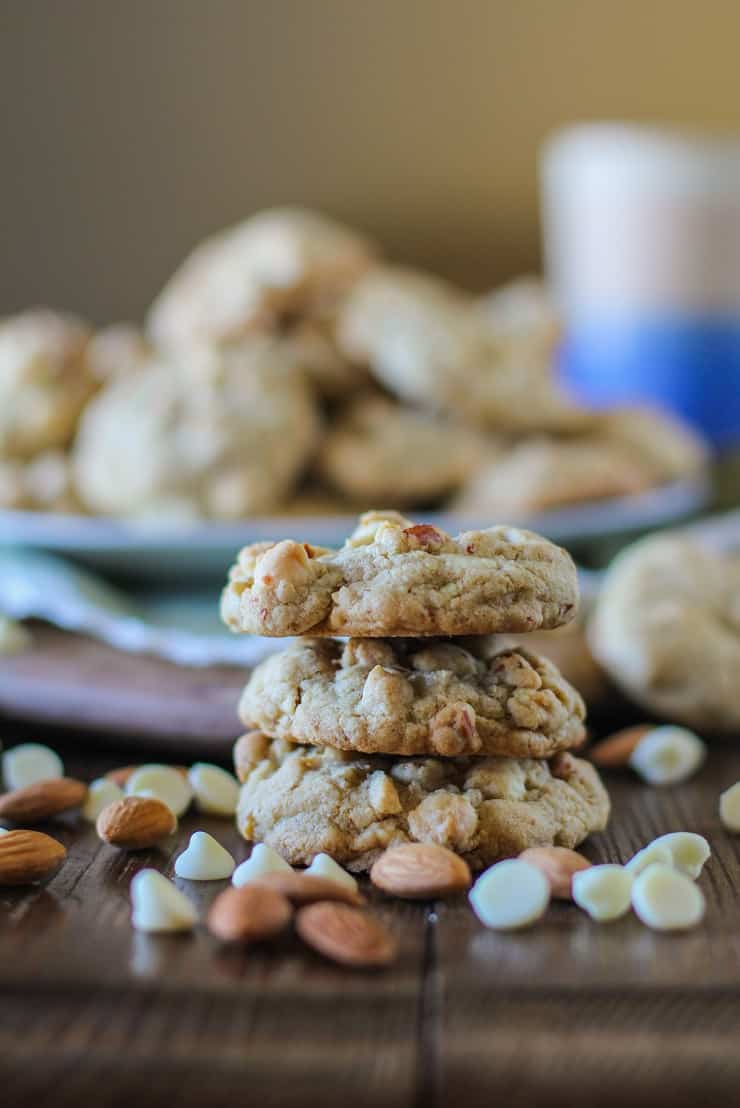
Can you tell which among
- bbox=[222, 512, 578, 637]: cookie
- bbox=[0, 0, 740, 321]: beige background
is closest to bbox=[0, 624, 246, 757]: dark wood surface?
bbox=[222, 512, 578, 637]: cookie

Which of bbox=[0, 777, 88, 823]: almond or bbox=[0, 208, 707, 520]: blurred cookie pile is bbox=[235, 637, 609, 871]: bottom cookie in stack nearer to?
bbox=[0, 777, 88, 823]: almond

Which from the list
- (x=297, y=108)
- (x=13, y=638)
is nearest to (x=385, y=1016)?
(x=13, y=638)

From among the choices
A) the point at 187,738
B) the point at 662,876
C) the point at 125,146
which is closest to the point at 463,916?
the point at 662,876

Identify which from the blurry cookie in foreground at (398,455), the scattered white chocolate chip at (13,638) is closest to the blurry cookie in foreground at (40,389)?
the blurry cookie in foreground at (398,455)

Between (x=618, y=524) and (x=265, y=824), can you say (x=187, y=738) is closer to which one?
(x=265, y=824)

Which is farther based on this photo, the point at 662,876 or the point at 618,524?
the point at 618,524

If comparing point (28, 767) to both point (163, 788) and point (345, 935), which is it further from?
point (345, 935)
